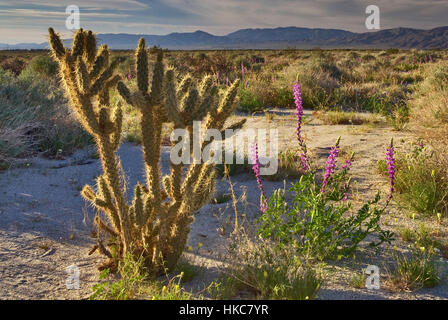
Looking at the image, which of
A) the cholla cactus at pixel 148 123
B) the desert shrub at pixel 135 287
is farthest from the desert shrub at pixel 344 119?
the desert shrub at pixel 135 287

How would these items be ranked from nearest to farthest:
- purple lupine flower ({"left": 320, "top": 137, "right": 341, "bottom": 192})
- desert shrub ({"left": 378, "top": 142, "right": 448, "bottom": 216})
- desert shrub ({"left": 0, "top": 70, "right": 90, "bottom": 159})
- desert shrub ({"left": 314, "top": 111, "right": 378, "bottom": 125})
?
purple lupine flower ({"left": 320, "top": 137, "right": 341, "bottom": 192}) < desert shrub ({"left": 378, "top": 142, "right": 448, "bottom": 216}) < desert shrub ({"left": 0, "top": 70, "right": 90, "bottom": 159}) < desert shrub ({"left": 314, "top": 111, "right": 378, "bottom": 125})

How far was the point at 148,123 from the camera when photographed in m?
2.66

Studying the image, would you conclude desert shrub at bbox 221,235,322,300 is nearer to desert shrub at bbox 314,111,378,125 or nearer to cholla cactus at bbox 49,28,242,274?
cholla cactus at bbox 49,28,242,274

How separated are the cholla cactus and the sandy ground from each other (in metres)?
0.40

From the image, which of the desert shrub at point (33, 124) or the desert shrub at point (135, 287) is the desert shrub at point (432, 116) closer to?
the desert shrub at point (135, 287)

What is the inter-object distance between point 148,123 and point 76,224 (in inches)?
78.5

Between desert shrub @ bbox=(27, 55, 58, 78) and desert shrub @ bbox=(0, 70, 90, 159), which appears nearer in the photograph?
desert shrub @ bbox=(0, 70, 90, 159)

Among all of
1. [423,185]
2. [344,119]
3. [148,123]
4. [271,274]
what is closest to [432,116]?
[344,119]

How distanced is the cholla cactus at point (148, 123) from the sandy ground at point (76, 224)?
1.33ft

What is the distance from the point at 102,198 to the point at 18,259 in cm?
100

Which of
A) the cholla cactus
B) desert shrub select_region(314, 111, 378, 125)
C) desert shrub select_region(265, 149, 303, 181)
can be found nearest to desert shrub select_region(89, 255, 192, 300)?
the cholla cactus

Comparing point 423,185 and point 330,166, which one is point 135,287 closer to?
point 330,166

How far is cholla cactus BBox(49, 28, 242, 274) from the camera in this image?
2.55 meters

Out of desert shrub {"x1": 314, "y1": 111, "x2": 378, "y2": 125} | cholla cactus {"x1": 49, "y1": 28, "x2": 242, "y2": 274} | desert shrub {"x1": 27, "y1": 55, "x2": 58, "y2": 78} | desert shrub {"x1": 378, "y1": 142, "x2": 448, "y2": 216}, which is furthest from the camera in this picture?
desert shrub {"x1": 27, "y1": 55, "x2": 58, "y2": 78}
